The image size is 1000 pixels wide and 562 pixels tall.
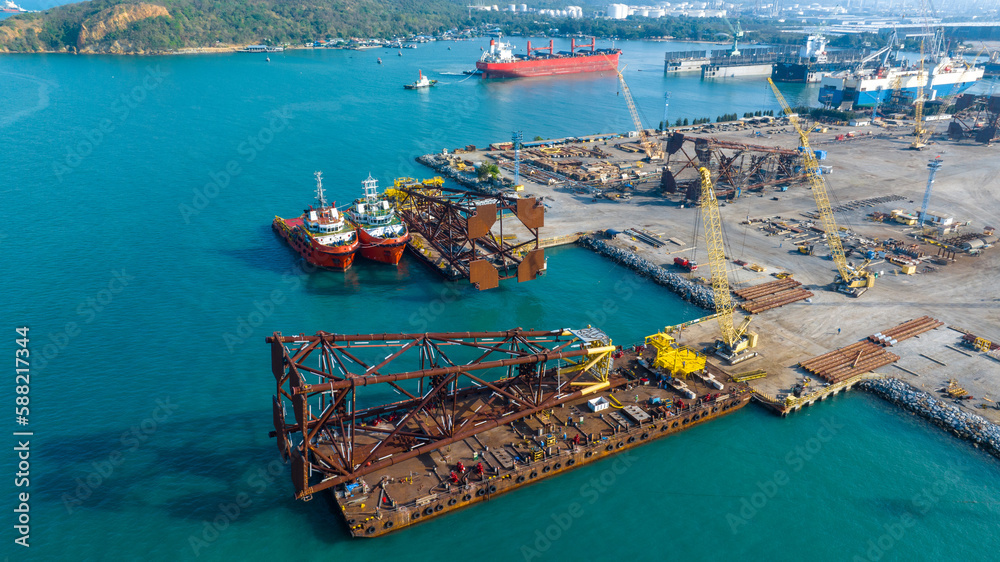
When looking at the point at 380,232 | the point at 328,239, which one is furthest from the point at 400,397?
the point at 380,232

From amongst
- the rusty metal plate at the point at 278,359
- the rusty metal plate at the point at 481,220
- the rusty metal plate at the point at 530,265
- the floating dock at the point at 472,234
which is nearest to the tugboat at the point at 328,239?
the floating dock at the point at 472,234

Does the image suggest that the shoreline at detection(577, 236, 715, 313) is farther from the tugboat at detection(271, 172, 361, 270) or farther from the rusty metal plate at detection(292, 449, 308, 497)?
the rusty metal plate at detection(292, 449, 308, 497)

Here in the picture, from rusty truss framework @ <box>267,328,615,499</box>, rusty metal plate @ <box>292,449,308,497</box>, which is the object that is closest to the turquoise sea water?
rusty metal plate @ <box>292,449,308,497</box>

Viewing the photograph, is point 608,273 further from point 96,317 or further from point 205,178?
point 205,178

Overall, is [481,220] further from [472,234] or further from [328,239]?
[328,239]

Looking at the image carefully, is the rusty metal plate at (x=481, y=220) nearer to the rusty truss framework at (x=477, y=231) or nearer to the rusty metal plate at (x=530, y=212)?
the rusty truss framework at (x=477, y=231)

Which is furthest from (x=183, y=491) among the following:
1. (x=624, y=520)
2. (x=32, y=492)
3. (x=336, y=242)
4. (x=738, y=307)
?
(x=738, y=307)
